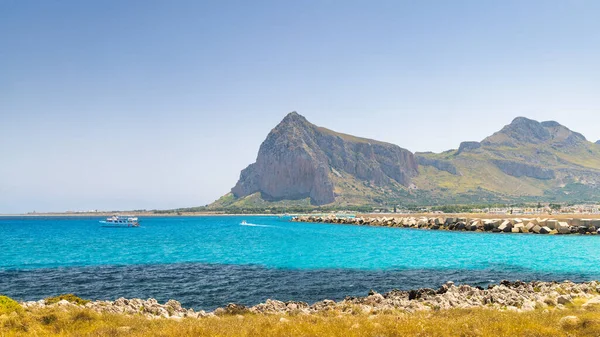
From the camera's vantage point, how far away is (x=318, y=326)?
45.7ft

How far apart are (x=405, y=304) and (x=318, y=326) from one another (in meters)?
9.30

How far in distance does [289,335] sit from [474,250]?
166 feet

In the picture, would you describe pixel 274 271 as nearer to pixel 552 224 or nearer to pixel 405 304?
pixel 405 304

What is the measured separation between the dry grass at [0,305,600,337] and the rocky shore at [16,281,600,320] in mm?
3599

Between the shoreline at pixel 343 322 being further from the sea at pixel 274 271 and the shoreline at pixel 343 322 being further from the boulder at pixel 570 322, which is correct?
the sea at pixel 274 271

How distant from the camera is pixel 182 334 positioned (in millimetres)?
12789

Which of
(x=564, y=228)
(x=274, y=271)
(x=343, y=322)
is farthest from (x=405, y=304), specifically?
(x=564, y=228)

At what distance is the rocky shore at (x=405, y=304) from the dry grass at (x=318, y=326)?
11.8 ft

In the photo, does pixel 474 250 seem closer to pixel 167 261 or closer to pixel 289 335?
pixel 167 261

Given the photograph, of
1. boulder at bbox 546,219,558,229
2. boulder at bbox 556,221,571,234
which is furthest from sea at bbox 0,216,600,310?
boulder at bbox 546,219,558,229

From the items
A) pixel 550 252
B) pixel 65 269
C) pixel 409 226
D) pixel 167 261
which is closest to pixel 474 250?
pixel 550 252

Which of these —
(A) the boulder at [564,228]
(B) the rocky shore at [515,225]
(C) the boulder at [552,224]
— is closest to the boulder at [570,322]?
(B) the rocky shore at [515,225]

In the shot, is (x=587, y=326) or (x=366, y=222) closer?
(x=587, y=326)

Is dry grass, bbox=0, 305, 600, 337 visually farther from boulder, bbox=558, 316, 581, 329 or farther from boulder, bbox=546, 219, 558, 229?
boulder, bbox=546, 219, 558, 229
